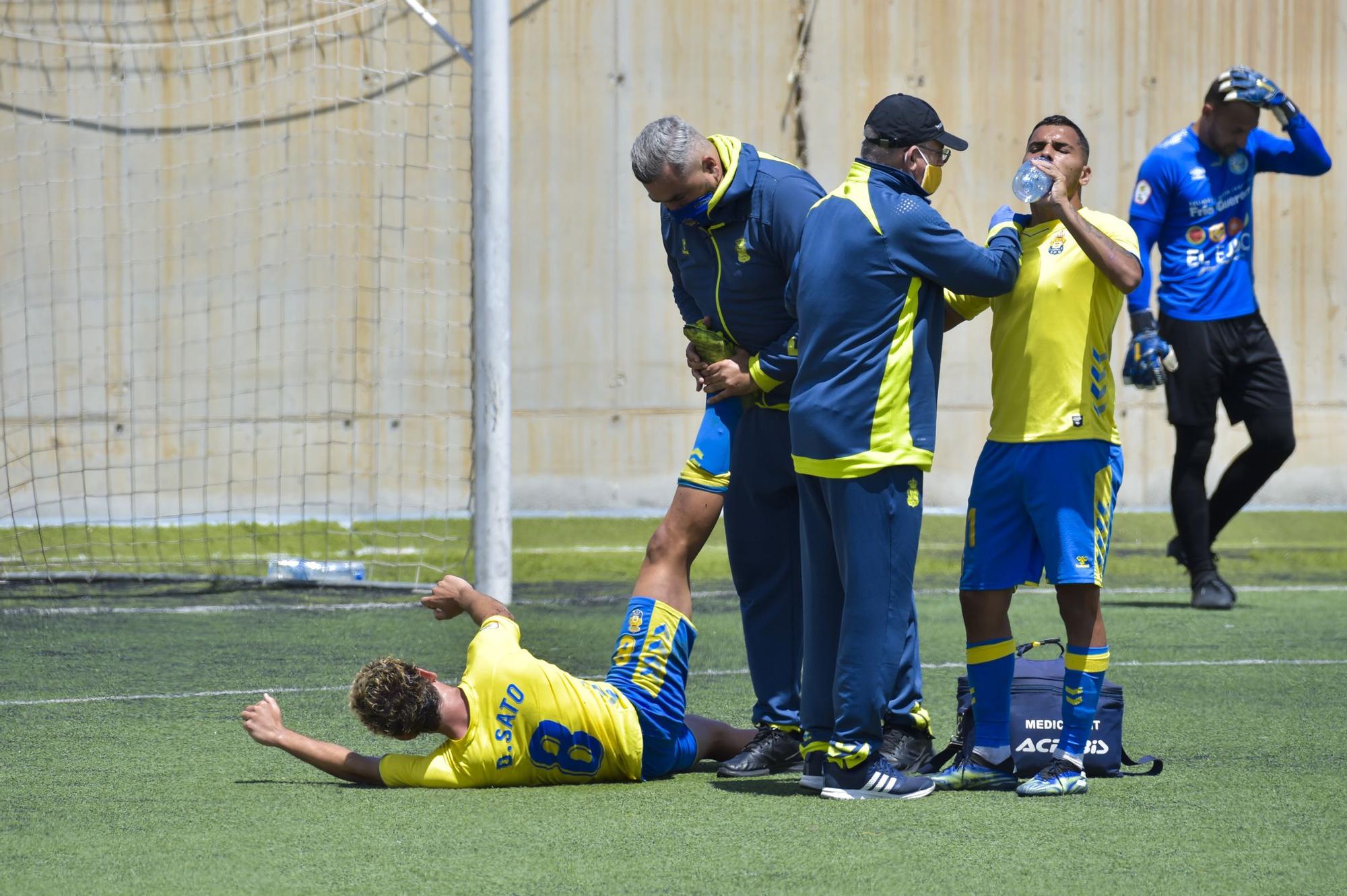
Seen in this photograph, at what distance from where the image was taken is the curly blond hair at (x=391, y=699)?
4078mm

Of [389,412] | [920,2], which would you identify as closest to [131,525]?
[389,412]

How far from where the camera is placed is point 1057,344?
4250 millimetres

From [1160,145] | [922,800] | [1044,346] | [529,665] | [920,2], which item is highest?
[920,2]

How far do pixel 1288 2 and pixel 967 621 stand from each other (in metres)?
9.64

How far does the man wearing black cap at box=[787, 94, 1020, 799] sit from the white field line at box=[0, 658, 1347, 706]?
2147mm

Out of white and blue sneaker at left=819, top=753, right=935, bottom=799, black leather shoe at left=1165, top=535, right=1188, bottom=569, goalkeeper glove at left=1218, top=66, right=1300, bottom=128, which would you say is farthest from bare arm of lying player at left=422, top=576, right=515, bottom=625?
black leather shoe at left=1165, top=535, right=1188, bottom=569

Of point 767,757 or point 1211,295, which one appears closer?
point 767,757

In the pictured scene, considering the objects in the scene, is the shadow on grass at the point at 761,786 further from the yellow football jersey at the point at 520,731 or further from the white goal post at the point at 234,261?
the white goal post at the point at 234,261

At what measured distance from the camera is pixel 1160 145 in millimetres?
7809

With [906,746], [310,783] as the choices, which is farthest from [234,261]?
[906,746]

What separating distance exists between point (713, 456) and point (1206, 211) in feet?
13.7

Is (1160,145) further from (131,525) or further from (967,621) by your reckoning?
(131,525)

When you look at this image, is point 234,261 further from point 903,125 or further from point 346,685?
point 903,125

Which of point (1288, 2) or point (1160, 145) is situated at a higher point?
point (1288, 2)
